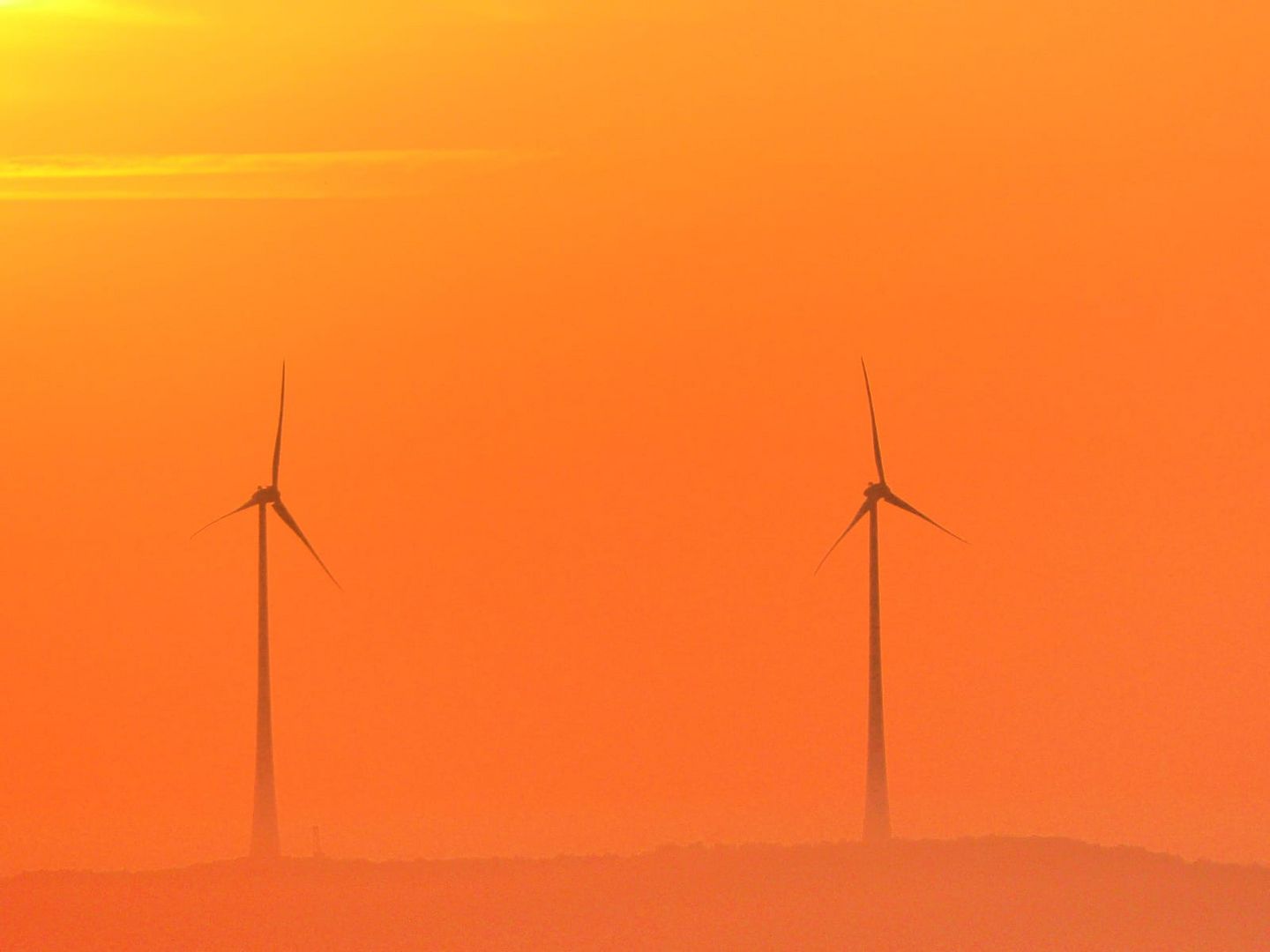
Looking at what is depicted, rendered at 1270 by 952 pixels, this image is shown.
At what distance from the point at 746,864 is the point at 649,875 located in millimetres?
6618

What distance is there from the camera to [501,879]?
15300cm

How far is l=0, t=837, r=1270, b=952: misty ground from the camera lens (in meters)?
136

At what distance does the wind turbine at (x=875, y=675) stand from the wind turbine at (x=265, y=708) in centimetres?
3110

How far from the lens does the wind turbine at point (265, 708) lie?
409ft

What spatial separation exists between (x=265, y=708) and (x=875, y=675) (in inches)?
1354

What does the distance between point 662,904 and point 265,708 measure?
30593mm

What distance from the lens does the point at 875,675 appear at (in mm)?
129500

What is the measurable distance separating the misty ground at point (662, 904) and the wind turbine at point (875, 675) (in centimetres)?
451

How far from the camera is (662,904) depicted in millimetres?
144000

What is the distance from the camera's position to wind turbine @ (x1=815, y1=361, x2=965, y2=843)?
4953 inches

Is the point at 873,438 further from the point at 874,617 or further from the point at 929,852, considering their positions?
the point at 929,852

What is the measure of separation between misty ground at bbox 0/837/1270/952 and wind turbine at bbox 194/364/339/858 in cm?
353

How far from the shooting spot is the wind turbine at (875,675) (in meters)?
126

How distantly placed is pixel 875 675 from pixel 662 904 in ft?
80.1
